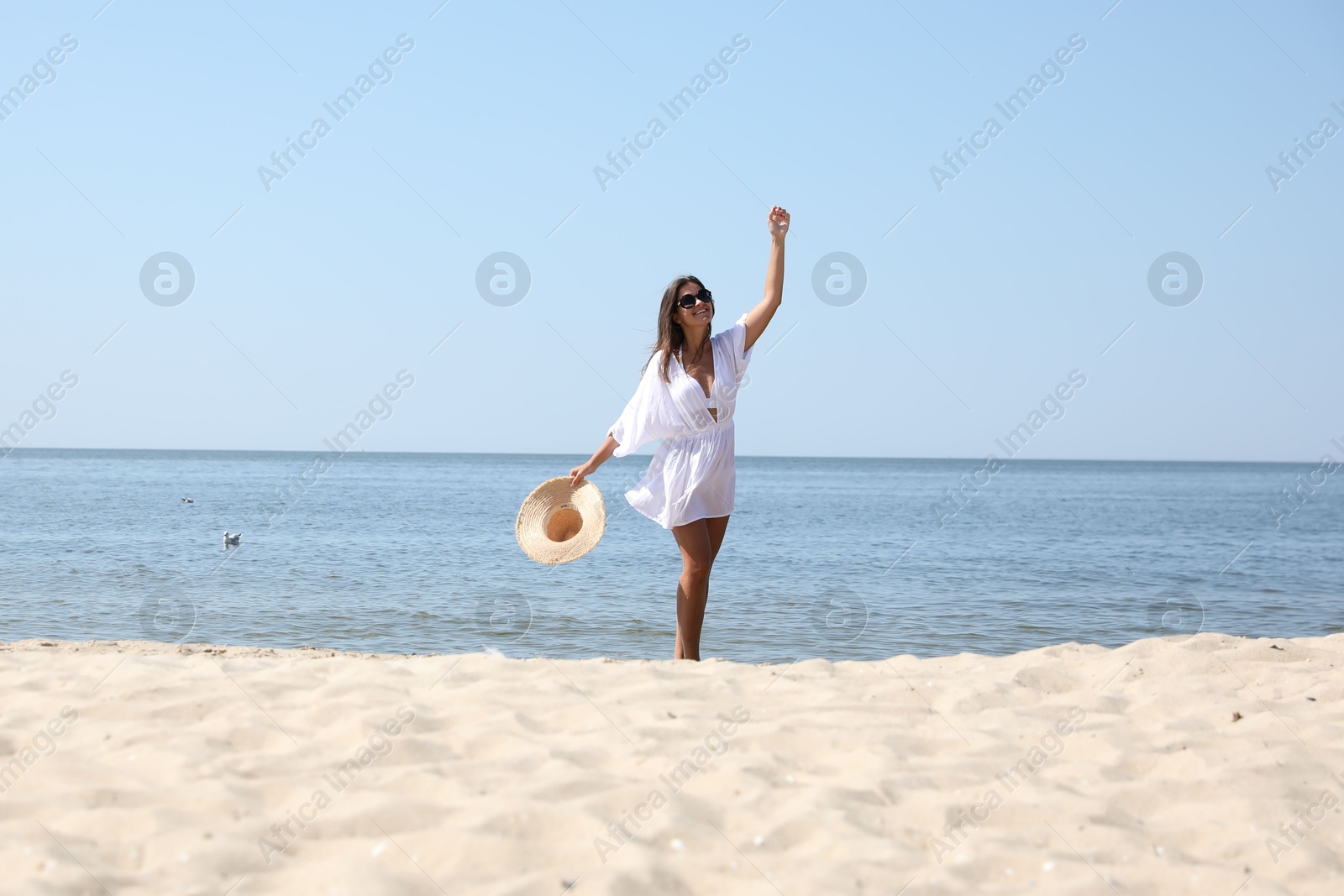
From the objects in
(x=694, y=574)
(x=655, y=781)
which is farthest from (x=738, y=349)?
(x=655, y=781)

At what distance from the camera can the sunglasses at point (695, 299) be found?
4.68m

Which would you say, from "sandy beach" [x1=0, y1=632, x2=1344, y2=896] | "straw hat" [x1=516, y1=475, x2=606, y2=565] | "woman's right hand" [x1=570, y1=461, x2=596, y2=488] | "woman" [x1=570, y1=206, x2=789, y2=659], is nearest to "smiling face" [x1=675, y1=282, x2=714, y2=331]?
"woman" [x1=570, y1=206, x2=789, y2=659]

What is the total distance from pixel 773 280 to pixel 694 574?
5.07 ft

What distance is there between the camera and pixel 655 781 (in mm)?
2873

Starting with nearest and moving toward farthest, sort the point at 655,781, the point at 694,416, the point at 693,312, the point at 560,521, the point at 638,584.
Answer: the point at 655,781 < the point at 693,312 < the point at 694,416 < the point at 560,521 < the point at 638,584

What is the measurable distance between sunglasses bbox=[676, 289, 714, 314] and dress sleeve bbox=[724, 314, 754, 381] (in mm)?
199

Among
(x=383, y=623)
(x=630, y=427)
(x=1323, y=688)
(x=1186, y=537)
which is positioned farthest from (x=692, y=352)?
(x=1186, y=537)

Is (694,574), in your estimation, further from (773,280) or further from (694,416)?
(773,280)

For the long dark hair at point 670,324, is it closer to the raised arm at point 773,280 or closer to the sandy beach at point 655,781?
the raised arm at point 773,280

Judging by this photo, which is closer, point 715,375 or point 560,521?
point 715,375

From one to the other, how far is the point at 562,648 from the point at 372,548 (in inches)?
342

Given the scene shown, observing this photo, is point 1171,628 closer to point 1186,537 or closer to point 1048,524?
point 1186,537

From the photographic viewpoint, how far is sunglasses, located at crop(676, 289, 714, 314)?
4680 mm

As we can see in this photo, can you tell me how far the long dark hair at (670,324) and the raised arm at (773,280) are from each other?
233 mm
